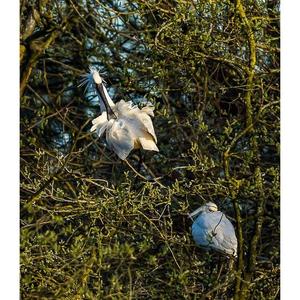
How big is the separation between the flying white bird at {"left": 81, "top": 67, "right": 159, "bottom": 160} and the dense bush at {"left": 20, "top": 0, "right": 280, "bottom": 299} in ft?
0.08

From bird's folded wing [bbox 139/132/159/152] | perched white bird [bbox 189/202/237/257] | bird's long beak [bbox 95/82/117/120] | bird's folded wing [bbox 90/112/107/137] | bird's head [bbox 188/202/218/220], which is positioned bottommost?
perched white bird [bbox 189/202/237/257]

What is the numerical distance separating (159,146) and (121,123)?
108mm

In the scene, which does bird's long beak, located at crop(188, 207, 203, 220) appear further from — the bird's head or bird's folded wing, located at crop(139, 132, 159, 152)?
bird's folded wing, located at crop(139, 132, 159, 152)

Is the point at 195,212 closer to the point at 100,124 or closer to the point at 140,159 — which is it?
the point at 140,159

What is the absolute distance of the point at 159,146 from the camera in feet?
6.89

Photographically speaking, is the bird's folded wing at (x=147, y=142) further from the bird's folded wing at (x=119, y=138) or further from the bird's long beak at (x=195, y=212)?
the bird's long beak at (x=195, y=212)

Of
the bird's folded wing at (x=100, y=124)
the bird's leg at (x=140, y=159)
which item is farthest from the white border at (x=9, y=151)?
the bird's leg at (x=140, y=159)

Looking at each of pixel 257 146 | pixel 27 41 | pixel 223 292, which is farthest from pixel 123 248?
pixel 27 41

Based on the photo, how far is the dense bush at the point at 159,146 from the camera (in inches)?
81.4

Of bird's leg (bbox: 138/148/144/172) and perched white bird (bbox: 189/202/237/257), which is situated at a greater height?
bird's leg (bbox: 138/148/144/172)

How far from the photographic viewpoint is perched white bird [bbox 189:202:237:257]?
208cm
